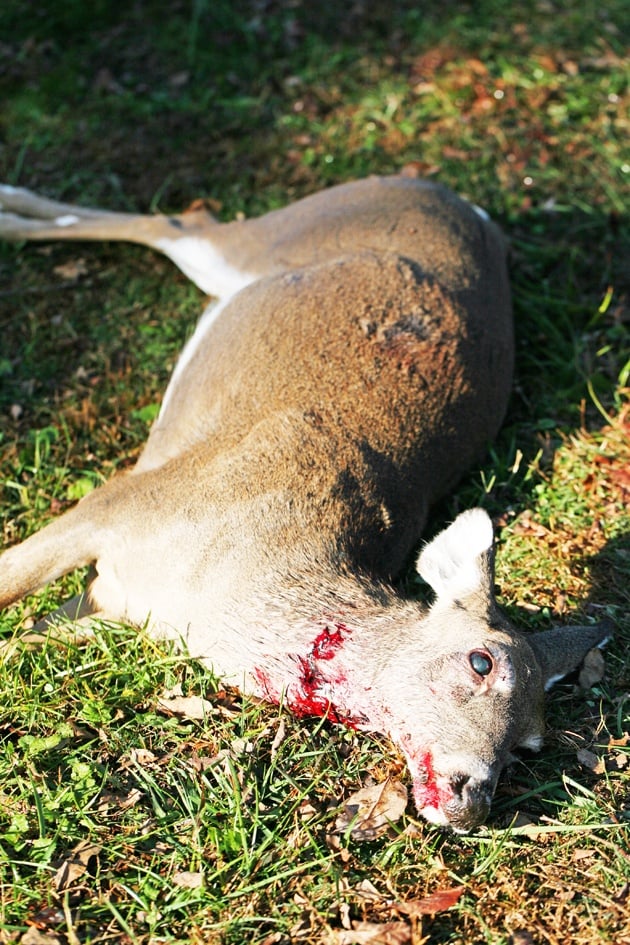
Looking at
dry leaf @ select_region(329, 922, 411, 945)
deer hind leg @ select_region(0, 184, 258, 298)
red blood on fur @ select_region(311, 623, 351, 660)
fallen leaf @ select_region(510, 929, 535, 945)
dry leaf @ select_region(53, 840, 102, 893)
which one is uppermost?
deer hind leg @ select_region(0, 184, 258, 298)

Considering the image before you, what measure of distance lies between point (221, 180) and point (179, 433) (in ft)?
9.48

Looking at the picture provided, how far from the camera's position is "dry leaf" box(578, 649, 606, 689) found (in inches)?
166

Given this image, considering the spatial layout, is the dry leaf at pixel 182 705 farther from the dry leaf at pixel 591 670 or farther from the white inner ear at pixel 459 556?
the dry leaf at pixel 591 670

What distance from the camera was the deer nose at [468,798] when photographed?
3314 mm

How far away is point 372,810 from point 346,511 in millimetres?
1127

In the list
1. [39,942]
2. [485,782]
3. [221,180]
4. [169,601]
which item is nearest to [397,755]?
[485,782]

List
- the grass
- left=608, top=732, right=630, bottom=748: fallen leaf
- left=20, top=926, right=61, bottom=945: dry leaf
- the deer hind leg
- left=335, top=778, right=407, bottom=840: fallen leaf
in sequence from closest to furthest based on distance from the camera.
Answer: left=20, top=926, right=61, bottom=945: dry leaf, the grass, left=335, top=778, right=407, bottom=840: fallen leaf, left=608, top=732, right=630, bottom=748: fallen leaf, the deer hind leg

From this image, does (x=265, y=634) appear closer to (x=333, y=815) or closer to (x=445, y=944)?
(x=333, y=815)

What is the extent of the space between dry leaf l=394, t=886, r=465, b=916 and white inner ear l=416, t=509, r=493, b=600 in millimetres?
1004

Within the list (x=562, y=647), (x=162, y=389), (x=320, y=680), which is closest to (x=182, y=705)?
(x=320, y=680)

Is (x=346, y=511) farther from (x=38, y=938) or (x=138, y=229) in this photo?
(x=138, y=229)

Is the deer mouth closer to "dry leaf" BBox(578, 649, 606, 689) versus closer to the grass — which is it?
the grass

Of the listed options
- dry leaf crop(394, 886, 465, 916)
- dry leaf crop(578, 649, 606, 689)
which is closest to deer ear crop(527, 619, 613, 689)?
dry leaf crop(578, 649, 606, 689)

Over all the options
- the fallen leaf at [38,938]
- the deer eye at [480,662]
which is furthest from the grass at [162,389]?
the deer eye at [480,662]
